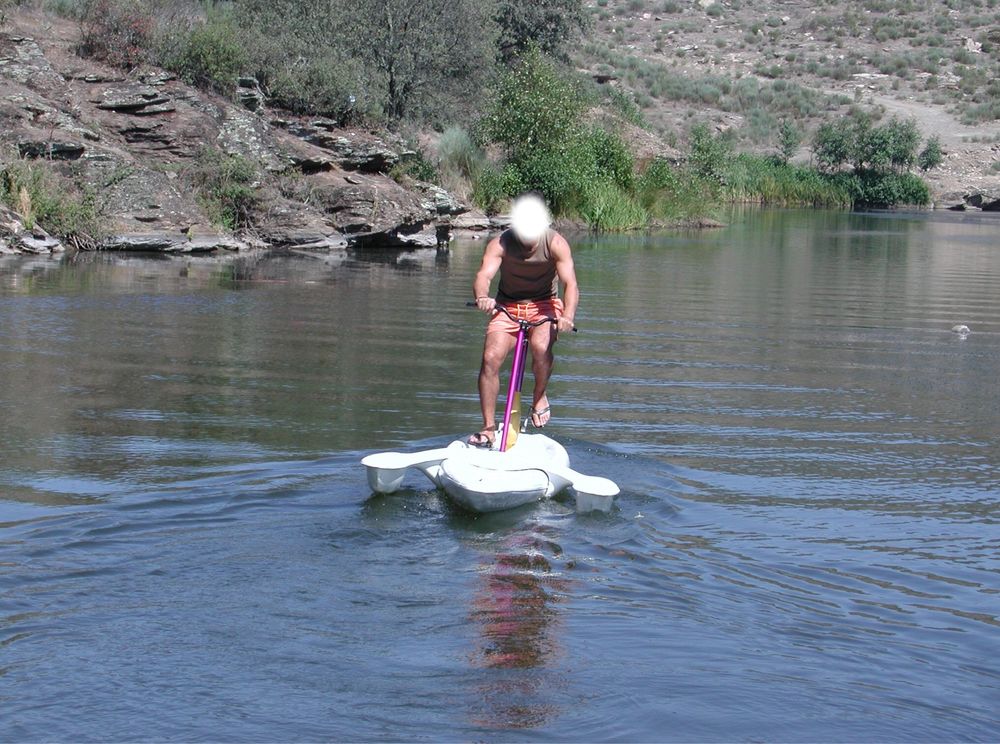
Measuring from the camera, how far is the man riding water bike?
862 cm

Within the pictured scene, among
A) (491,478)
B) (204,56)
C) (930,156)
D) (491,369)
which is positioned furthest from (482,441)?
(930,156)

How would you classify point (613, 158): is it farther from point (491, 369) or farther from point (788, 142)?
point (491, 369)

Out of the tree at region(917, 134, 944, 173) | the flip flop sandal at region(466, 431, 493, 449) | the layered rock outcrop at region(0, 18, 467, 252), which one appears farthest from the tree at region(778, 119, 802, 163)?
the flip flop sandal at region(466, 431, 493, 449)

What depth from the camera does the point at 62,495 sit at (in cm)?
773

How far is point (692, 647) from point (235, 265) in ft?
64.5

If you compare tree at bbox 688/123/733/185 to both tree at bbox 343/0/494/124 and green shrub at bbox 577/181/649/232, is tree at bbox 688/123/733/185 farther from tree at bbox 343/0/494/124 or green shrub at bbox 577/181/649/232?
tree at bbox 343/0/494/124

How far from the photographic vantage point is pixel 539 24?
51656mm

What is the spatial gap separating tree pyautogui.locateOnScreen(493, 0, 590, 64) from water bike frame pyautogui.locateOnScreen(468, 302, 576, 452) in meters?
43.5

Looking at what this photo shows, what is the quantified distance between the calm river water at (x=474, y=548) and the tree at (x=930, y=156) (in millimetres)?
59152

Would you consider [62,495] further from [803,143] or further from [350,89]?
[803,143]

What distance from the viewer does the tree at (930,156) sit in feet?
232

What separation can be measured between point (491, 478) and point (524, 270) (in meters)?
1.88

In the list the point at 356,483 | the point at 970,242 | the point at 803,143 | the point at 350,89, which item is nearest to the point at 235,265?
the point at 350,89

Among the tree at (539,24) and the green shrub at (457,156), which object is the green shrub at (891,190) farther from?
the green shrub at (457,156)
